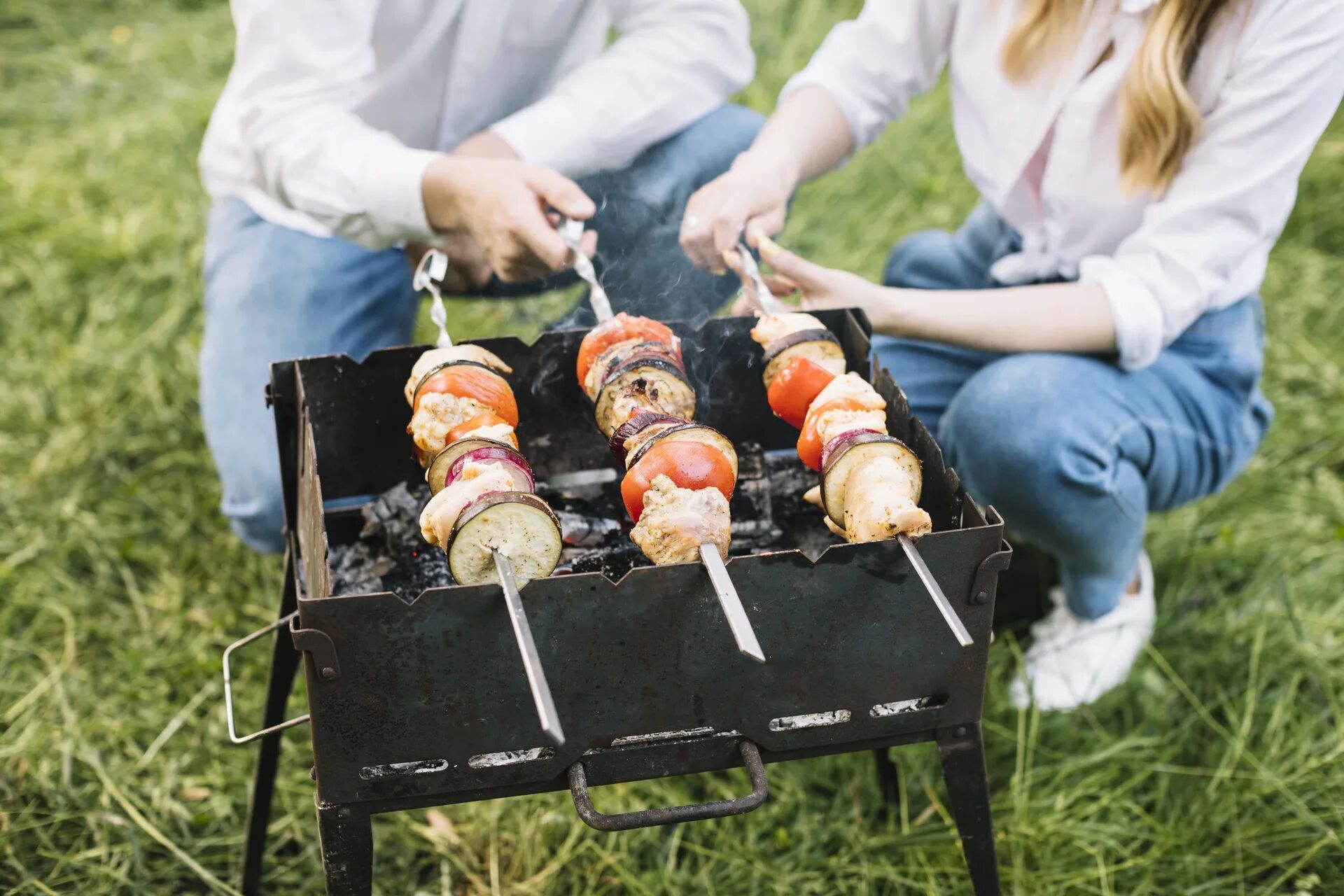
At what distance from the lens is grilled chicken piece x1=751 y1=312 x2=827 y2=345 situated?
1957mm

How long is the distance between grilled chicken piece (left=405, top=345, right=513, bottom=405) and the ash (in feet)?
0.74

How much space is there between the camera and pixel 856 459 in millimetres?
1672

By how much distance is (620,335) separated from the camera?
195 cm

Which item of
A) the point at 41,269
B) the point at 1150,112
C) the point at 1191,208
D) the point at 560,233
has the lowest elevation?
the point at 41,269

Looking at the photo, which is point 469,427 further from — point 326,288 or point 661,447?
point 326,288

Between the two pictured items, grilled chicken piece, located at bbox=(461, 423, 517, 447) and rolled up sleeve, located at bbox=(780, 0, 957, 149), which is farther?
rolled up sleeve, located at bbox=(780, 0, 957, 149)

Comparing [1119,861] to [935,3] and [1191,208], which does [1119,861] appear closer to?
[1191,208]

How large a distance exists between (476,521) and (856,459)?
1.82 ft

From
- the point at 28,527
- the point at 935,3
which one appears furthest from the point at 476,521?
the point at 28,527

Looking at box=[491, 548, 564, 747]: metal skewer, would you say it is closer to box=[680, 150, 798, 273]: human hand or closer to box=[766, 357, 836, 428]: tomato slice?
box=[766, 357, 836, 428]: tomato slice

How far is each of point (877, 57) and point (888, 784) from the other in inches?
67.4

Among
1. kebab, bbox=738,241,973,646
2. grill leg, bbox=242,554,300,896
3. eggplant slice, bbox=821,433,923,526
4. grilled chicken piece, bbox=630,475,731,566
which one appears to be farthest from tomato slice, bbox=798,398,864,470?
grill leg, bbox=242,554,300,896

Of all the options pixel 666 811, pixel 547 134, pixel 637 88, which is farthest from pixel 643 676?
pixel 637 88

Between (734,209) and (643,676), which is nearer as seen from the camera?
(643,676)
